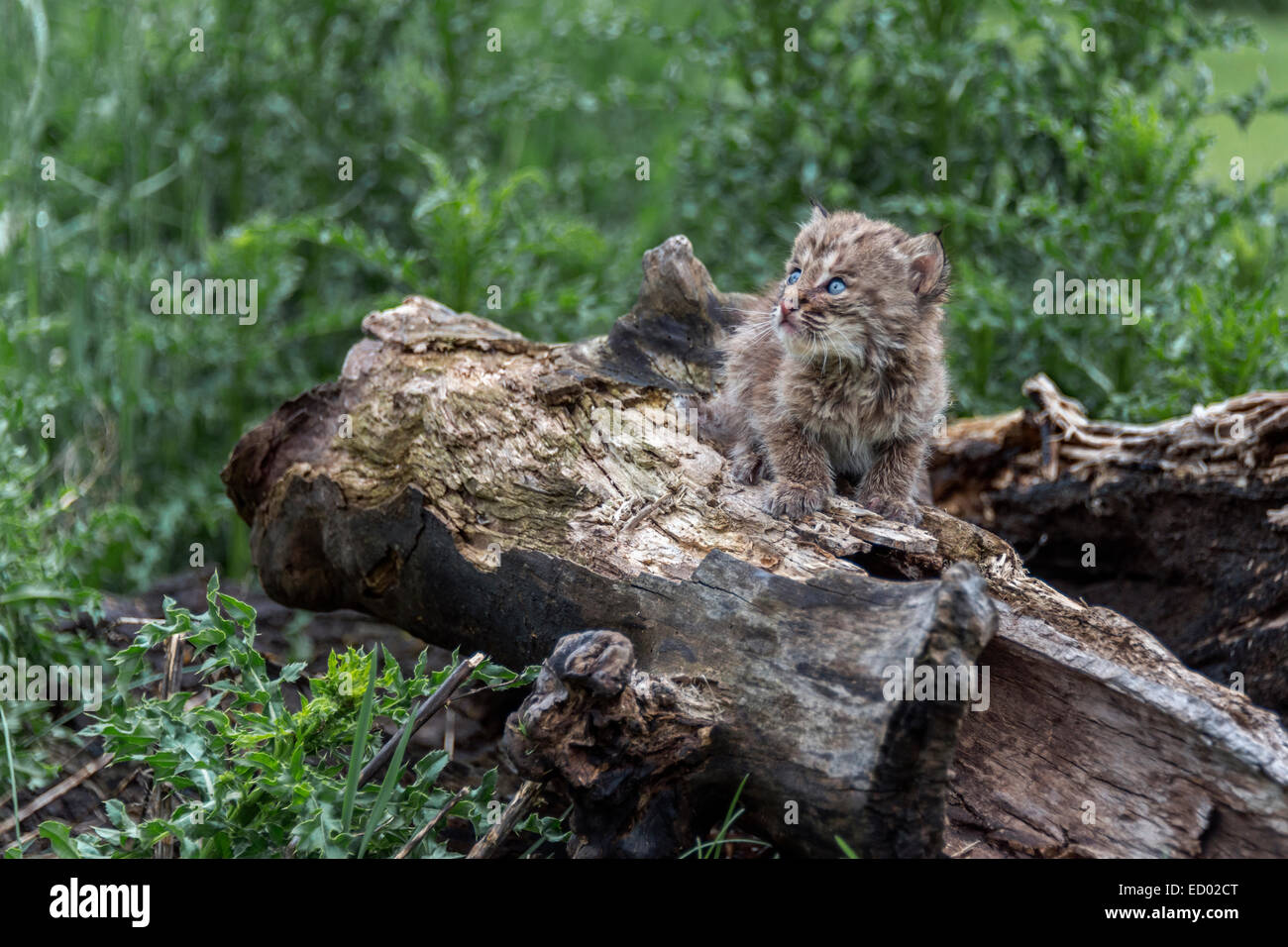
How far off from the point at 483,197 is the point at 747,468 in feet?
11.2

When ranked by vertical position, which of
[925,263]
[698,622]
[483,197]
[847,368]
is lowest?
[698,622]

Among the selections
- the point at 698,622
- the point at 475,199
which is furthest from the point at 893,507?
the point at 475,199

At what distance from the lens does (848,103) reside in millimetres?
5656

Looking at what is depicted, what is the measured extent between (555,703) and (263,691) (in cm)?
89

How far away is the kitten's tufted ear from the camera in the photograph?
3.48 meters

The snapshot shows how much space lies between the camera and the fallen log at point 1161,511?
360 cm

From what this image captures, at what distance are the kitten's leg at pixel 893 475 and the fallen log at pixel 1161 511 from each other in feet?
2.06

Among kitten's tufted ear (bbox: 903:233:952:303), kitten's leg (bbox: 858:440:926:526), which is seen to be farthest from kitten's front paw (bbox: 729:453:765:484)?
kitten's tufted ear (bbox: 903:233:952:303)

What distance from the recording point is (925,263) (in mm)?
3490

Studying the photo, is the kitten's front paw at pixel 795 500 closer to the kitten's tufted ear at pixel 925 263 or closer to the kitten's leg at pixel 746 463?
the kitten's leg at pixel 746 463

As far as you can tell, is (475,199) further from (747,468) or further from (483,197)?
(747,468)

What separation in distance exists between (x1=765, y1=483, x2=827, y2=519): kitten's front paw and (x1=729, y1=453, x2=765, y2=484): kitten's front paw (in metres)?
0.18

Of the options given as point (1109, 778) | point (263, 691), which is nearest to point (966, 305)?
point (1109, 778)

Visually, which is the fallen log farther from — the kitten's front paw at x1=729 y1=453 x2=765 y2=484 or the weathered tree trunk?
the kitten's front paw at x1=729 y1=453 x2=765 y2=484
